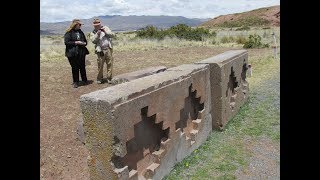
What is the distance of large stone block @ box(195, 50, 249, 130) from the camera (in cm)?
704

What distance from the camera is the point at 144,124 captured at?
469cm

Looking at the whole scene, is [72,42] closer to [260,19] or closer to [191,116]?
[191,116]

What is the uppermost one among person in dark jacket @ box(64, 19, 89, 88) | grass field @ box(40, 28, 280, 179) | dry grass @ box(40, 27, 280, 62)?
dry grass @ box(40, 27, 280, 62)

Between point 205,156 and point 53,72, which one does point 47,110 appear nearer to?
point 205,156

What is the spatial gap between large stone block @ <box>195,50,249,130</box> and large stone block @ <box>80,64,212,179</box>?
707mm

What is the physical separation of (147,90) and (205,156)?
6.38 feet

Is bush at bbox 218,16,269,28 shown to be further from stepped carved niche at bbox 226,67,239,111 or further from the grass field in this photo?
stepped carved niche at bbox 226,67,239,111

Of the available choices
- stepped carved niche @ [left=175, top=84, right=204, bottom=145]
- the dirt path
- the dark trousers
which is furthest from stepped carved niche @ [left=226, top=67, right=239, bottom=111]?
the dark trousers

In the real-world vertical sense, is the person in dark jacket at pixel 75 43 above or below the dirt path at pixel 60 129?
above

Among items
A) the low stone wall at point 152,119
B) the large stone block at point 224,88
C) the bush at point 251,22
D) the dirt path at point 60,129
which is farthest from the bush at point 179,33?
the bush at point 251,22

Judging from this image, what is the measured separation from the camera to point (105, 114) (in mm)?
3916

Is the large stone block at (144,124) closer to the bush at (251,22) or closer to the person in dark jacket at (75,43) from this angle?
the person in dark jacket at (75,43)

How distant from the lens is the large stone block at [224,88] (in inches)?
277

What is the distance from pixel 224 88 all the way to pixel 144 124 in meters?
2.98
